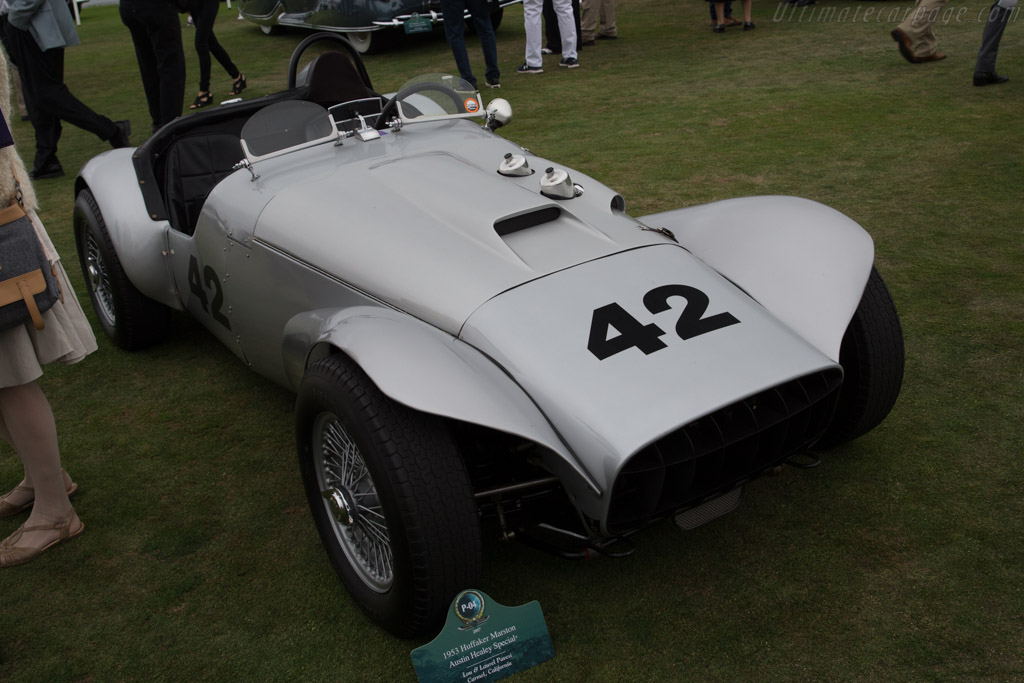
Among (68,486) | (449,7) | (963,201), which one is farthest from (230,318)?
(449,7)

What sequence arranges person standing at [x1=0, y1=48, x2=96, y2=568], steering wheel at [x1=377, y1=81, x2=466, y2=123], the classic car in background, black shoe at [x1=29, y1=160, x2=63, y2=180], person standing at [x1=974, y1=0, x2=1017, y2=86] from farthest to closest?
the classic car in background < black shoe at [x1=29, y1=160, x2=63, y2=180] < person standing at [x1=974, y1=0, x2=1017, y2=86] < steering wheel at [x1=377, y1=81, x2=466, y2=123] < person standing at [x1=0, y1=48, x2=96, y2=568]

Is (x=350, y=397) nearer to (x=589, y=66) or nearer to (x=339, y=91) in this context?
(x=339, y=91)

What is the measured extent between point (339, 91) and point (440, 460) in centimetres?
260

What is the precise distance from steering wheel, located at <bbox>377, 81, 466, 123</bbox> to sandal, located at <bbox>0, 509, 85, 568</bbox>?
79.9 inches

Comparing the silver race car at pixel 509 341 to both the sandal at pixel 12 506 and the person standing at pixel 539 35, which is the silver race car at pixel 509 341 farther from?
the person standing at pixel 539 35

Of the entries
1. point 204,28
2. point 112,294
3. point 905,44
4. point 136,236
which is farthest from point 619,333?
point 204,28

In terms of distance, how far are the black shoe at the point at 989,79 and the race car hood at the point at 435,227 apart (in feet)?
17.9

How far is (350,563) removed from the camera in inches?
98.2

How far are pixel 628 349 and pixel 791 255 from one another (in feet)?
2.78

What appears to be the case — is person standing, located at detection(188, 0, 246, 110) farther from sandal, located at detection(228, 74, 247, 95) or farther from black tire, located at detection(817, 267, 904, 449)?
black tire, located at detection(817, 267, 904, 449)

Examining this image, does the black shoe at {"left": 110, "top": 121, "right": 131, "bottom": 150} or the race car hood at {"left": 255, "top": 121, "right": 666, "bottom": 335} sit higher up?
the race car hood at {"left": 255, "top": 121, "right": 666, "bottom": 335}

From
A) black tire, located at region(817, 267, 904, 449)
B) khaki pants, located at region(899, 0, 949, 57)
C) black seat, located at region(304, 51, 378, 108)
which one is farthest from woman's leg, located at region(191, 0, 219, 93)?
black tire, located at region(817, 267, 904, 449)

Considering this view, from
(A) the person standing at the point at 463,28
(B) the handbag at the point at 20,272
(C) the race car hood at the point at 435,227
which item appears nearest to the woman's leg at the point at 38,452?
(B) the handbag at the point at 20,272

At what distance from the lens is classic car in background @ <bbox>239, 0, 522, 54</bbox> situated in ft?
33.5
